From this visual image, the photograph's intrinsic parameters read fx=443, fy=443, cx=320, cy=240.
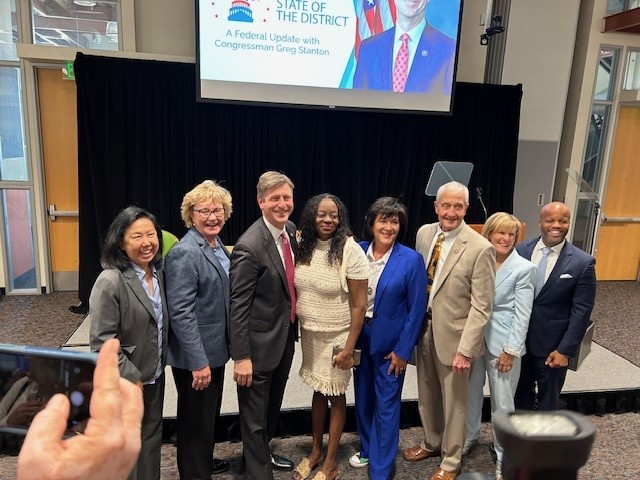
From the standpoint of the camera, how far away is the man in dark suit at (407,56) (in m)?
4.36

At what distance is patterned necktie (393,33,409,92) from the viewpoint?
4418 mm

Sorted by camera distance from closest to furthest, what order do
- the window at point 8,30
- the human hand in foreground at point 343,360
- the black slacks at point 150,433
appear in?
1. the black slacks at point 150,433
2. the human hand in foreground at point 343,360
3. the window at point 8,30

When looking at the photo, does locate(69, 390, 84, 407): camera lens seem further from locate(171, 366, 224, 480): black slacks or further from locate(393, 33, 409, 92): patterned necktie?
locate(393, 33, 409, 92): patterned necktie

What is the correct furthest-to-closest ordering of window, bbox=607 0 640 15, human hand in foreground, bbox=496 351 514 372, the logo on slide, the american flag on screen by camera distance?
window, bbox=607 0 640 15 → the american flag on screen → the logo on slide → human hand in foreground, bbox=496 351 514 372

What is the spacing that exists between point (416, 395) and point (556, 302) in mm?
1080

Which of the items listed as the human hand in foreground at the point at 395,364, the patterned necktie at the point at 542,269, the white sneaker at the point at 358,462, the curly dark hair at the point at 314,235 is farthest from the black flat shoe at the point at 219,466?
the patterned necktie at the point at 542,269

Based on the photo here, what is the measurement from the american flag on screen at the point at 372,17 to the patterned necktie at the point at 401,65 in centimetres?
21

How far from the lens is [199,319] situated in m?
1.87

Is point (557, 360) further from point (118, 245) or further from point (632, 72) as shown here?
point (632, 72)

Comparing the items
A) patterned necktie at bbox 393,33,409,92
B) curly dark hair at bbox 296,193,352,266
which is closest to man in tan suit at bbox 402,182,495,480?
curly dark hair at bbox 296,193,352,266

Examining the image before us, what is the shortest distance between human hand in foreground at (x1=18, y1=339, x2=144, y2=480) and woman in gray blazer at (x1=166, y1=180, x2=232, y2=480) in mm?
1394

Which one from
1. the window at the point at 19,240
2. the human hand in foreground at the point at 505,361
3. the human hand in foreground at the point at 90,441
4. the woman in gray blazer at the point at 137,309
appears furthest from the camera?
the window at the point at 19,240

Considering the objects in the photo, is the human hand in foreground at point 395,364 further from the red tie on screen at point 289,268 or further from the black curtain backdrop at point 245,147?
the black curtain backdrop at point 245,147

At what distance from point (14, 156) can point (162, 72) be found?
184cm
